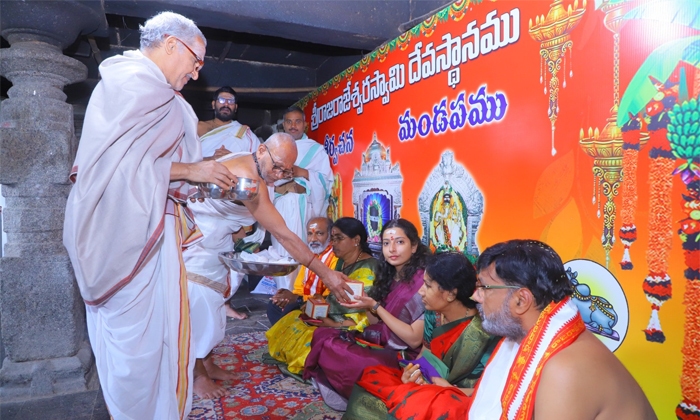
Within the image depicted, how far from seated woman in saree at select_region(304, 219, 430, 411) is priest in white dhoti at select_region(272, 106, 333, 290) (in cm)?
204

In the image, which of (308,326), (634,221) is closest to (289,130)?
(308,326)

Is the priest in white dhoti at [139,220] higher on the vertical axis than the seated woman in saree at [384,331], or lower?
higher

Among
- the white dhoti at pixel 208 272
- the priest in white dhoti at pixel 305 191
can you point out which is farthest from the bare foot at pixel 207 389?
the priest in white dhoti at pixel 305 191

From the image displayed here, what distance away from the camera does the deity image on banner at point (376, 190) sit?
3.89 meters

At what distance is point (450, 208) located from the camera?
10.2 feet

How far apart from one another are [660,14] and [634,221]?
84 centimetres

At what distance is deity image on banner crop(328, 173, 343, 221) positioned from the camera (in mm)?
5160

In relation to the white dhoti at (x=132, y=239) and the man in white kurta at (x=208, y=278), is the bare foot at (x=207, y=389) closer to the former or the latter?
the man in white kurta at (x=208, y=278)

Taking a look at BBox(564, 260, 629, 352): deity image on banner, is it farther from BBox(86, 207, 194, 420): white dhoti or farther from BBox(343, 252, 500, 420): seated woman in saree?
BBox(86, 207, 194, 420): white dhoti

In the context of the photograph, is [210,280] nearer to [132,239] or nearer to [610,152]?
[132,239]

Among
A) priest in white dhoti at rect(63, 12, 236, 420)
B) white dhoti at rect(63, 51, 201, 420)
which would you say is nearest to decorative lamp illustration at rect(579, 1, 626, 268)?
priest in white dhoti at rect(63, 12, 236, 420)

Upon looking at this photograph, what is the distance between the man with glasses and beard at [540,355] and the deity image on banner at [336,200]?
349 centimetres

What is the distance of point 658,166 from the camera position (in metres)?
1.82

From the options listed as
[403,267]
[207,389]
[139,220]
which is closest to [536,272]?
[139,220]
